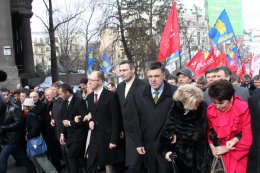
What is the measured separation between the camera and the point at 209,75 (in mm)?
6105

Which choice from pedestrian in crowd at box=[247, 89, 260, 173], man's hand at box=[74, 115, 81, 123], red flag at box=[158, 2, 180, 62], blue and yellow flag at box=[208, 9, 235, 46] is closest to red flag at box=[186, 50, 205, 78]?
blue and yellow flag at box=[208, 9, 235, 46]

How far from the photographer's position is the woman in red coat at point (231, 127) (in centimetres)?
424

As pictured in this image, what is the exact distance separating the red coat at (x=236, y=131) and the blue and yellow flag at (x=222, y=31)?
7556mm

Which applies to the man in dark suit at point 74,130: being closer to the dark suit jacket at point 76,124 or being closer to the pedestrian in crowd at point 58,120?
the dark suit jacket at point 76,124

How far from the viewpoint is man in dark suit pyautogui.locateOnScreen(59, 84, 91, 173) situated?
731cm

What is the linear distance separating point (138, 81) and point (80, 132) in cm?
150

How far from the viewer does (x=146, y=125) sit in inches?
228

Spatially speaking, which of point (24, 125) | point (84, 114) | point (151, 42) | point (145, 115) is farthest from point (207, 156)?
point (151, 42)

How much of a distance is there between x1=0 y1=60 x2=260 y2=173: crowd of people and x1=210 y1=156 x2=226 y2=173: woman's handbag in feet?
0.14

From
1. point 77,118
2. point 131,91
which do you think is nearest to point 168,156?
point 131,91

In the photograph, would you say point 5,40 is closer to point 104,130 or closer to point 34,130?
point 34,130

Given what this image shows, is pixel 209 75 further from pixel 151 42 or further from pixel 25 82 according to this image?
pixel 151 42

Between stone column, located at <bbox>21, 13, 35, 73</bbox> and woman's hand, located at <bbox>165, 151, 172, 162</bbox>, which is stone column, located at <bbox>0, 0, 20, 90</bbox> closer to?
stone column, located at <bbox>21, 13, 35, 73</bbox>

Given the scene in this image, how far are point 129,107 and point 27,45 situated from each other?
859 inches
